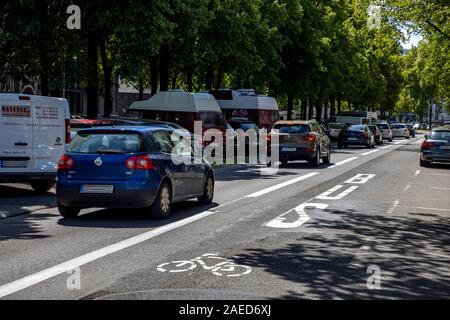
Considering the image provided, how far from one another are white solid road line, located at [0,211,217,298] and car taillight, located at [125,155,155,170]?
98 cm

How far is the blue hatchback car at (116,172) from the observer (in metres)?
11.4

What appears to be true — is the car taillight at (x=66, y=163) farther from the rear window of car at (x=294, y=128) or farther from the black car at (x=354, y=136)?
the black car at (x=354, y=136)

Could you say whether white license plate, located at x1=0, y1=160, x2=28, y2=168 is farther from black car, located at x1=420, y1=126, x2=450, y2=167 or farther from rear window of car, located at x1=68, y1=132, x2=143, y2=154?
black car, located at x1=420, y1=126, x2=450, y2=167

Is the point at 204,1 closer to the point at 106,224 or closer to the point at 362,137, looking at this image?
the point at 362,137

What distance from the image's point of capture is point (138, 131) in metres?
11.8

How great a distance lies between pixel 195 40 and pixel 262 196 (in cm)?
2101

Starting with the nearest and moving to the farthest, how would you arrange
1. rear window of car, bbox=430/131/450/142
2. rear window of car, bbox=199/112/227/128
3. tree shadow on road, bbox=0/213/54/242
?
tree shadow on road, bbox=0/213/54/242, rear window of car, bbox=430/131/450/142, rear window of car, bbox=199/112/227/128

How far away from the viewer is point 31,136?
1511cm

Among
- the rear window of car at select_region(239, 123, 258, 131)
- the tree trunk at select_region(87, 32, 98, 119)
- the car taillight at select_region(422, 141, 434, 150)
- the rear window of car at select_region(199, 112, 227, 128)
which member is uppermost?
the tree trunk at select_region(87, 32, 98, 119)

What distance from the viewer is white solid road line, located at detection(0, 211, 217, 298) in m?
6.76

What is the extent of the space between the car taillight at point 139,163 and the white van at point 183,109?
55.1 ft

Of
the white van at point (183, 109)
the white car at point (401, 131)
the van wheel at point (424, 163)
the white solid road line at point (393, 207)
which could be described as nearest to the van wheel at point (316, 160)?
the van wheel at point (424, 163)

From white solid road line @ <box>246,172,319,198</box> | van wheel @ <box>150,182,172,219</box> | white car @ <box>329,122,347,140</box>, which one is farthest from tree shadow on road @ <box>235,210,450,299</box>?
white car @ <box>329,122,347,140</box>

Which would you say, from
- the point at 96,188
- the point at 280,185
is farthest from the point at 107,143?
the point at 280,185
